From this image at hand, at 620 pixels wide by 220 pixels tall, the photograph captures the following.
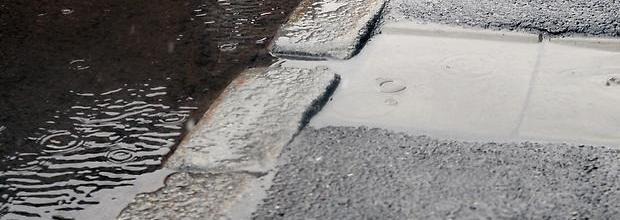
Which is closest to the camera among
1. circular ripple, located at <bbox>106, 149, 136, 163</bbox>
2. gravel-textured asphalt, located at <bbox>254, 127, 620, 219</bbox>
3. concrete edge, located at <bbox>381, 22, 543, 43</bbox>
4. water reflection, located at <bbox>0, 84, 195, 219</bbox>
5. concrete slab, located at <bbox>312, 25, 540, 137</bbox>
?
gravel-textured asphalt, located at <bbox>254, 127, 620, 219</bbox>

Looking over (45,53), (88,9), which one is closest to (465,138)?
(45,53)

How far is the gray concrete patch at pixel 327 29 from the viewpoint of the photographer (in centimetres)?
329

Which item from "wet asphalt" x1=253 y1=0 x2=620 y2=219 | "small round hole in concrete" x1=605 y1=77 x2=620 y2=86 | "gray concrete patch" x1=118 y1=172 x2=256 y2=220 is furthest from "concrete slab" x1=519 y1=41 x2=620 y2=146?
"gray concrete patch" x1=118 y1=172 x2=256 y2=220

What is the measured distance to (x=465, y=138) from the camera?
2.63 m

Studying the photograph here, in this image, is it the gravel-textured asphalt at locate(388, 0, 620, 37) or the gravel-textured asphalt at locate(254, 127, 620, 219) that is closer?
the gravel-textured asphalt at locate(254, 127, 620, 219)

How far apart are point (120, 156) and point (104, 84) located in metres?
0.57

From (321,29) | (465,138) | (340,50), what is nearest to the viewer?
(465,138)

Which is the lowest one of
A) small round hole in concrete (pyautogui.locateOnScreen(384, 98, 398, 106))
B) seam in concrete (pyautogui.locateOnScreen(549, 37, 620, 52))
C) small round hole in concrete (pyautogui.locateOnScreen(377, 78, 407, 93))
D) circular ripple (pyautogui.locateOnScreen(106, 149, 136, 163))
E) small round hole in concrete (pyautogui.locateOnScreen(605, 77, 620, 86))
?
circular ripple (pyautogui.locateOnScreen(106, 149, 136, 163))

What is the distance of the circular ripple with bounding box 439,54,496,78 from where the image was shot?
3.09m

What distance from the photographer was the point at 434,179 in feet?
7.79

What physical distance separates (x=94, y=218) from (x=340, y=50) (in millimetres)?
1314

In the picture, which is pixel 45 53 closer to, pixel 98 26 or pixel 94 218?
pixel 98 26

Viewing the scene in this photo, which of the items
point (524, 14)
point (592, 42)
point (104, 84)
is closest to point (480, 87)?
point (592, 42)

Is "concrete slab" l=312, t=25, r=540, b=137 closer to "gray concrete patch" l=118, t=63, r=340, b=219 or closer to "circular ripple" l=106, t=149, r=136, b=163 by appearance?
"gray concrete patch" l=118, t=63, r=340, b=219
